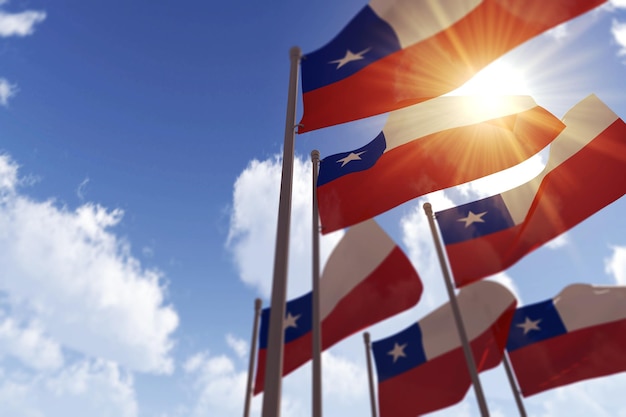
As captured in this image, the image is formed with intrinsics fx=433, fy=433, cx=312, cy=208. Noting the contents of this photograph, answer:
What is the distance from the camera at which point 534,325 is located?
12.6m

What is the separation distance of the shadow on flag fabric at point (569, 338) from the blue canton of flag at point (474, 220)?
4.79 metres

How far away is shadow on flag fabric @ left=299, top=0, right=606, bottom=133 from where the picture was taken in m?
5.99

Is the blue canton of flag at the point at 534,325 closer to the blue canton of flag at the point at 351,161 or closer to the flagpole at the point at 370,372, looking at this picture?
the flagpole at the point at 370,372

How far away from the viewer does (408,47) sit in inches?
241

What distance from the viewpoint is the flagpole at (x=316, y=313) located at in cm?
Result: 577

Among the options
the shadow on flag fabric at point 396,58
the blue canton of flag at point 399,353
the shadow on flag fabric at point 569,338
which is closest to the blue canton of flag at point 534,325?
the shadow on flag fabric at point 569,338

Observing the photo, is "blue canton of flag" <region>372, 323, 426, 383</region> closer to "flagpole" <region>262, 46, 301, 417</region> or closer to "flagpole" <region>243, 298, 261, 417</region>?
"flagpole" <region>243, 298, 261, 417</region>

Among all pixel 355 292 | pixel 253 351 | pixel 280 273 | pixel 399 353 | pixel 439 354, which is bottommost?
pixel 280 273

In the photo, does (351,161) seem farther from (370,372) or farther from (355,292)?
(370,372)

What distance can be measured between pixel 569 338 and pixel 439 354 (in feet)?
11.9

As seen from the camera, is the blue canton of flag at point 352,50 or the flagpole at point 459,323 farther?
the flagpole at point 459,323

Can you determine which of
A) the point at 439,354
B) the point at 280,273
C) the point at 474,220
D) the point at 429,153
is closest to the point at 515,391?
the point at 439,354

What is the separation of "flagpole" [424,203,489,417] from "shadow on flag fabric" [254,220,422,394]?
0.80m

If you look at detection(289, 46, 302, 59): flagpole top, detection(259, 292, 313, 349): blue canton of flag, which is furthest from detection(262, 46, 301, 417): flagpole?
detection(259, 292, 313, 349): blue canton of flag
